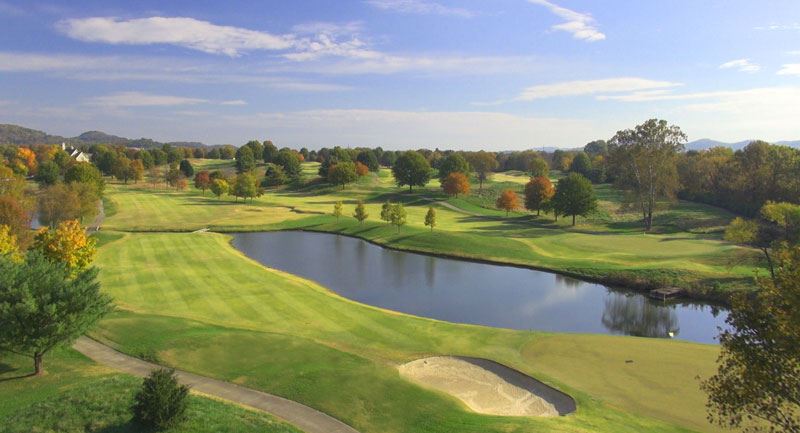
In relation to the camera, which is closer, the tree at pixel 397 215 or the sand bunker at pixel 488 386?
the sand bunker at pixel 488 386

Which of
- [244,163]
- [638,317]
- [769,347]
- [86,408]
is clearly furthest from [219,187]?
[769,347]

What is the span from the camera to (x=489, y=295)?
5022 cm

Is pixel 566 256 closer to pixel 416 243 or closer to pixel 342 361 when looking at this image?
pixel 416 243

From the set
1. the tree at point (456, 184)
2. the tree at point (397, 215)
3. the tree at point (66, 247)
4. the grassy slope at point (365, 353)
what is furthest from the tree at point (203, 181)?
the tree at point (66, 247)

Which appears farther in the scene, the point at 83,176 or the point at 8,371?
the point at 83,176

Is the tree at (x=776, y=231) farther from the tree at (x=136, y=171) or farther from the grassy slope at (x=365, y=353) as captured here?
the tree at (x=136, y=171)

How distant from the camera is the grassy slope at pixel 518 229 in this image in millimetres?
56469

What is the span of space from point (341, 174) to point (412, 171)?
1899cm

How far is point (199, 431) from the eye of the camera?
18156mm

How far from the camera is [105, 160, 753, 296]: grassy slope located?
5647 centimetres

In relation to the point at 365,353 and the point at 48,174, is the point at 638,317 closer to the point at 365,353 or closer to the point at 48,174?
the point at 365,353

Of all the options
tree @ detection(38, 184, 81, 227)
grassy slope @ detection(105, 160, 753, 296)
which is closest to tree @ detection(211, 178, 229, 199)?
grassy slope @ detection(105, 160, 753, 296)

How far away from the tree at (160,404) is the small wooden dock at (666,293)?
148 feet

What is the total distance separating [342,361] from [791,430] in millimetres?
19602
